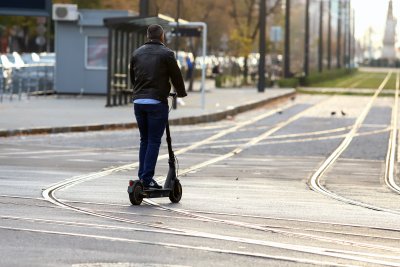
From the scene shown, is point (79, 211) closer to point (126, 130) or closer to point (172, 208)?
point (172, 208)

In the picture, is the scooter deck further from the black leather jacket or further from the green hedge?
the green hedge

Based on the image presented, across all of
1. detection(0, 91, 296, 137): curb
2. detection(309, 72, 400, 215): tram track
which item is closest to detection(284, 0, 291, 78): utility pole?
detection(0, 91, 296, 137): curb

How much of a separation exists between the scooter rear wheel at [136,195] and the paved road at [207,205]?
0.37ft

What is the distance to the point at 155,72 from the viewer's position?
13156mm

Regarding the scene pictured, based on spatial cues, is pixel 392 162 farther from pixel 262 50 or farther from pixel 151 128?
pixel 262 50

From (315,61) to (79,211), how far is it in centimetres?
14104

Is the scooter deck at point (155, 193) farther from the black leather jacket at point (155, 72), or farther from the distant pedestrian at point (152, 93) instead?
the black leather jacket at point (155, 72)

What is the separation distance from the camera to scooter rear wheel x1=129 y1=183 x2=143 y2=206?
12807 mm

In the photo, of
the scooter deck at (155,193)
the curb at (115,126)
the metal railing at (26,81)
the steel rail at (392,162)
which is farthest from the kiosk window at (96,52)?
the scooter deck at (155,193)

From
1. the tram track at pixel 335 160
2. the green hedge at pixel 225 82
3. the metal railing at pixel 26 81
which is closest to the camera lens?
the tram track at pixel 335 160

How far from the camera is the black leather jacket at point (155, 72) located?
43.1ft

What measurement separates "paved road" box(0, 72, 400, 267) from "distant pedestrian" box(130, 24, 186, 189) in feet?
1.53

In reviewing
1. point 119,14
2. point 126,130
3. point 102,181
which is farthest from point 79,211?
point 119,14

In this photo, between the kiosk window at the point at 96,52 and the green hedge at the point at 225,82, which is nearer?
the kiosk window at the point at 96,52
